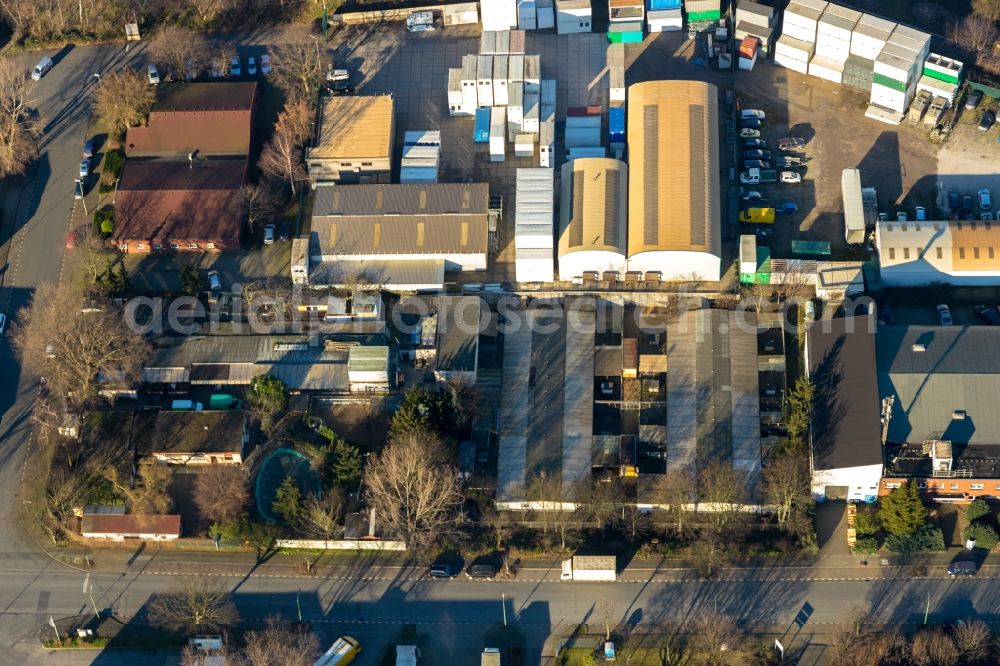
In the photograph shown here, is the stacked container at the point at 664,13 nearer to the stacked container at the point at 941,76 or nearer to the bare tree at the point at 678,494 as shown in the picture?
the stacked container at the point at 941,76

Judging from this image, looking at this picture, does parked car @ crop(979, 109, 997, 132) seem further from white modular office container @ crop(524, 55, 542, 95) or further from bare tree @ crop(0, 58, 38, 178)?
bare tree @ crop(0, 58, 38, 178)

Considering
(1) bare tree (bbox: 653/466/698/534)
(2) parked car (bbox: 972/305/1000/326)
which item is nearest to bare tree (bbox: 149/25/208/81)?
(1) bare tree (bbox: 653/466/698/534)

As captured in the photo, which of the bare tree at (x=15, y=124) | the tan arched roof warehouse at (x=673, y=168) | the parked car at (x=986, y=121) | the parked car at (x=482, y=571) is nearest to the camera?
the parked car at (x=482, y=571)

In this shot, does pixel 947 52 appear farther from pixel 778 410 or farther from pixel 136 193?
pixel 136 193

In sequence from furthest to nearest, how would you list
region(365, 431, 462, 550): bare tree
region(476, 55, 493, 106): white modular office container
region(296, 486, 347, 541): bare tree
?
region(476, 55, 493, 106): white modular office container, region(296, 486, 347, 541): bare tree, region(365, 431, 462, 550): bare tree

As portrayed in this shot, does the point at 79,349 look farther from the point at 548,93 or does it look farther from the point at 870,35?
the point at 870,35

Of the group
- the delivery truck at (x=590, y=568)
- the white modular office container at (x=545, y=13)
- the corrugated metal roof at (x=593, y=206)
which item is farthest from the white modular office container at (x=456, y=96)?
the delivery truck at (x=590, y=568)
